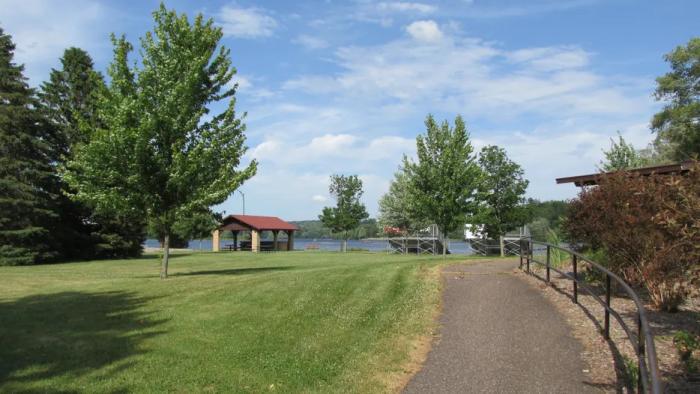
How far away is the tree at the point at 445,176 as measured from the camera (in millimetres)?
28469

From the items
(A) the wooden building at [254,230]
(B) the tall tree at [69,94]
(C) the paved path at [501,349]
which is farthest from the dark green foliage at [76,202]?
(C) the paved path at [501,349]

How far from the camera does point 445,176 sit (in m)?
28.5

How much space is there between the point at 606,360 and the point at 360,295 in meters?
5.43

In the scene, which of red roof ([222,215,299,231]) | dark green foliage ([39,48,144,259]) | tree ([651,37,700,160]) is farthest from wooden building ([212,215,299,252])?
tree ([651,37,700,160])

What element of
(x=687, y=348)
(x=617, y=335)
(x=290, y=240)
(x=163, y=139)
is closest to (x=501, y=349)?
(x=617, y=335)

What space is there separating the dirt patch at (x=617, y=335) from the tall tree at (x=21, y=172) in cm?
2752

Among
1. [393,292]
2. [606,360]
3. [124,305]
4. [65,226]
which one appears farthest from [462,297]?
[65,226]

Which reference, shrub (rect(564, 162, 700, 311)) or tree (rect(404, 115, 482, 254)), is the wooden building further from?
shrub (rect(564, 162, 700, 311))

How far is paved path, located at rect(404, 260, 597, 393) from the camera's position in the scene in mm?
5984

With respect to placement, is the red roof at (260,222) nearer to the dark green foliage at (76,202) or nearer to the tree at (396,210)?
the tree at (396,210)

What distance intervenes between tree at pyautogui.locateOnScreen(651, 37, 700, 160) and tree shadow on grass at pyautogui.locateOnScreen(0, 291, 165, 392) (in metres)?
38.7

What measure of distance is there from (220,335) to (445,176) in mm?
21753

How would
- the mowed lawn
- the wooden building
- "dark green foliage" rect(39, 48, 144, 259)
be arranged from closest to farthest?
the mowed lawn, "dark green foliage" rect(39, 48, 144, 259), the wooden building

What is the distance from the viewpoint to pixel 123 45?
14.8 meters
